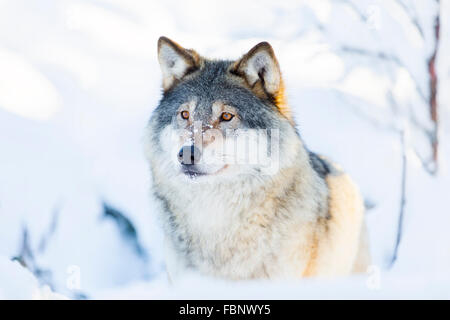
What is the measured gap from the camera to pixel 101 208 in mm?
4684

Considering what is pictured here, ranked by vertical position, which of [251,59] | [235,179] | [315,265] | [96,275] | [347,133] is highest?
[251,59]

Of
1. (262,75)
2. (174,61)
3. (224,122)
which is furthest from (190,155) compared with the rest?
(174,61)

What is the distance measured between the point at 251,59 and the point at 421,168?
2.69 meters

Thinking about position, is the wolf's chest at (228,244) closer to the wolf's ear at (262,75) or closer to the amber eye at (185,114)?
the amber eye at (185,114)

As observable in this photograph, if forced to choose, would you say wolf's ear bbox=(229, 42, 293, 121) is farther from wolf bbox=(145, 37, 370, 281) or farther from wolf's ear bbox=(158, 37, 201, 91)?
wolf's ear bbox=(158, 37, 201, 91)

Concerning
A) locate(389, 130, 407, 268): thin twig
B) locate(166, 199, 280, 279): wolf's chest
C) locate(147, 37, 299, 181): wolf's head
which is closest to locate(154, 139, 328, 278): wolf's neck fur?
locate(166, 199, 280, 279): wolf's chest

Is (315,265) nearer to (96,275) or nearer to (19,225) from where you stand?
(96,275)

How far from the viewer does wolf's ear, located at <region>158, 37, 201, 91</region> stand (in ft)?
9.63

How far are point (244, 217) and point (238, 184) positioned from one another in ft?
0.67

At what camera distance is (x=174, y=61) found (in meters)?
3.02

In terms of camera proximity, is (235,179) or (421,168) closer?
(235,179)

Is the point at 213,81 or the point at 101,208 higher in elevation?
the point at 213,81
